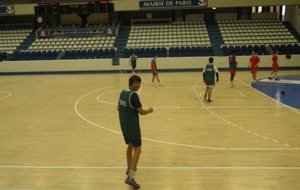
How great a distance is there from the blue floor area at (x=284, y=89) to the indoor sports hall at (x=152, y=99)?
0.07 metres

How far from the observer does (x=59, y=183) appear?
19.5 feet

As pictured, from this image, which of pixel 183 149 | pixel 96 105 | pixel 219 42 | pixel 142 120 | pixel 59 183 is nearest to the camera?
pixel 59 183

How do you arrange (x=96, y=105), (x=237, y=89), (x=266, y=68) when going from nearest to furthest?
(x=96, y=105)
(x=237, y=89)
(x=266, y=68)

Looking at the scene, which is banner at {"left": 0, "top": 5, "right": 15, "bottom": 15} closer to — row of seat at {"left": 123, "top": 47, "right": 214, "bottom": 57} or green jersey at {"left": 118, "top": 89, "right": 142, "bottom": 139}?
row of seat at {"left": 123, "top": 47, "right": 214, "bottom": 57}

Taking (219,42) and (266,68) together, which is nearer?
(266,68)

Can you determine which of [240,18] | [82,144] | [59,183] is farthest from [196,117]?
[240,18]

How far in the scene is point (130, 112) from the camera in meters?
5.51

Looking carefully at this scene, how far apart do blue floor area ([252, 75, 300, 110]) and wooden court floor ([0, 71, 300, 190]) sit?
0.55 metres

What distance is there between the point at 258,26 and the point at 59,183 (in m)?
24.9

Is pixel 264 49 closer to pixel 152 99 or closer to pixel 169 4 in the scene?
pixel 169 4

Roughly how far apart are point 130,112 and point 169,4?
23249mm

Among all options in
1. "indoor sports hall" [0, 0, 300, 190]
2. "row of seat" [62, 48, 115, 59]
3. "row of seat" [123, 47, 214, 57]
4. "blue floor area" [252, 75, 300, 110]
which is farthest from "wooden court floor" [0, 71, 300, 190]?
"row of seat" [62, 48, 115, 59]

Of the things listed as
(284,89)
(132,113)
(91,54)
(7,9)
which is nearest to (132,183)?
(132,113)

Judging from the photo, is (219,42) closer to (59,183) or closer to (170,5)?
(170,5)
